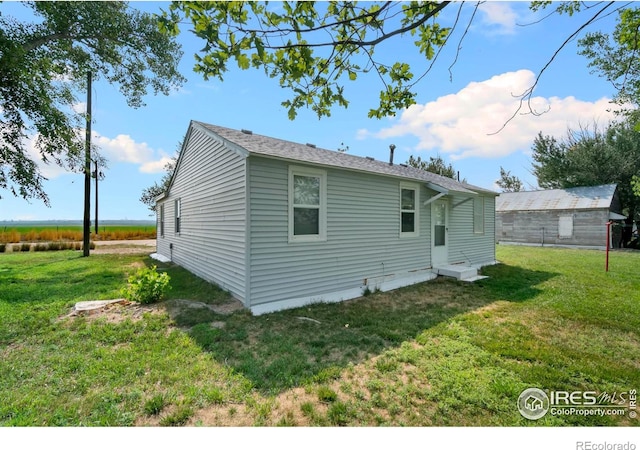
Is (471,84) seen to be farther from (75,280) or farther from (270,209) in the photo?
(75,280)

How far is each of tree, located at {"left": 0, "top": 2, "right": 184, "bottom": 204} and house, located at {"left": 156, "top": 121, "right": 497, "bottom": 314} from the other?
4.39 m

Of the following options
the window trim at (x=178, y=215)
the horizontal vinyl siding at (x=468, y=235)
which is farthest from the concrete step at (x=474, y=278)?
the window trim at (x=178, y=215)

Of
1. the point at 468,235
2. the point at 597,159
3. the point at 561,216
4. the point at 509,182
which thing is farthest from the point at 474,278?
the point at 509,182

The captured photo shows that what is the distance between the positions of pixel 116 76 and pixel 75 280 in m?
10.0

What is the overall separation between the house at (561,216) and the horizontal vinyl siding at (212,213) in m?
21.3

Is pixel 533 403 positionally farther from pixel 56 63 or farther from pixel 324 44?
pixel 56 63

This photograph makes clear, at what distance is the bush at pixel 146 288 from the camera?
5363mm

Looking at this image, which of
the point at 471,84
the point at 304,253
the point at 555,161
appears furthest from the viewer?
the point at 555,161

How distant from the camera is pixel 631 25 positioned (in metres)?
3.54

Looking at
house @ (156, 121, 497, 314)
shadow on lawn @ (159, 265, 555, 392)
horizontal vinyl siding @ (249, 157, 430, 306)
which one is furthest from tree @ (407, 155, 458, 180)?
shadow on lawn @ (159, 265, 555, 392)

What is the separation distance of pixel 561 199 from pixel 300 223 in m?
21.5

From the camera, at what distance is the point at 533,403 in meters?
2.58
